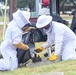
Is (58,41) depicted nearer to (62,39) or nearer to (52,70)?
(62,39)

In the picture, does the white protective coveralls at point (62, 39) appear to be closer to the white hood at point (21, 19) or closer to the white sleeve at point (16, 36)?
the white hood at point (21, 19)

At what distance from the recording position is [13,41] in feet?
27.6

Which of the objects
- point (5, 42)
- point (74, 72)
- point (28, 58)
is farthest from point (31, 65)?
point (74, 72)

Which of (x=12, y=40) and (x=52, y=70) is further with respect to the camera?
(x=12, y=40)

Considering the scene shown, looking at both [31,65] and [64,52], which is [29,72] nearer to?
[31,65]

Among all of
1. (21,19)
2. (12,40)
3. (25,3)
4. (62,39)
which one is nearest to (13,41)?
(12,40)

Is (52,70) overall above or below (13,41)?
below

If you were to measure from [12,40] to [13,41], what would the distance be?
45 millimetres

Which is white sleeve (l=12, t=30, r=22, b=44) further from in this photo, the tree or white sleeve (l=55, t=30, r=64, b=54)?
the tree

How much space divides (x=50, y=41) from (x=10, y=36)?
147 cm

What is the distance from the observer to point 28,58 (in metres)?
9.00

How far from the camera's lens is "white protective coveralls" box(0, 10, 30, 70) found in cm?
837

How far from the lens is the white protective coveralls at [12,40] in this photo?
8367mm

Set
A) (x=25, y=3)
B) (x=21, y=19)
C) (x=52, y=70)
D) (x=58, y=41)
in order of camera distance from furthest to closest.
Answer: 1. (x=25, y=3)
2. (x=58, y=41)
3. (x=21, y=19)
4. (x=52, y=70)
